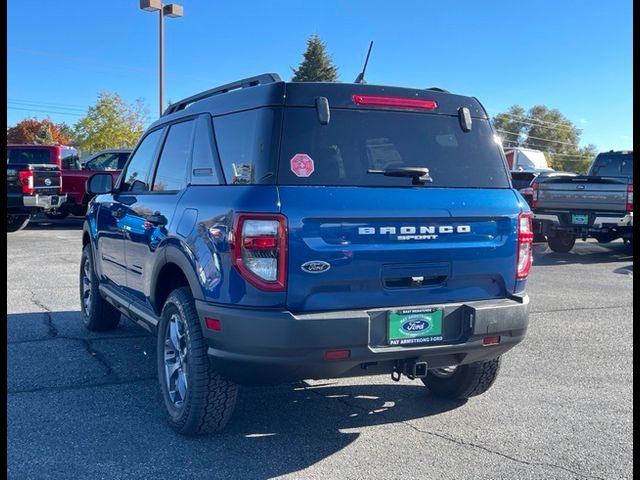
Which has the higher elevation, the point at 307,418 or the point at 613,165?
the point at 613,165

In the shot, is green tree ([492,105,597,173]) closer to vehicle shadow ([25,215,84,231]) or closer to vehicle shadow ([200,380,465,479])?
vehicle shadow ([25,215,84,231])

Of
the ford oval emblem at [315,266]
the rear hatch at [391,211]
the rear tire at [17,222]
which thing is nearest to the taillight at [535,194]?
the rear hatch at [391,211]

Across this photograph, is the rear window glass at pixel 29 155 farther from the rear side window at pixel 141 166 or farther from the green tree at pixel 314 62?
the green tree at pixel 314 62

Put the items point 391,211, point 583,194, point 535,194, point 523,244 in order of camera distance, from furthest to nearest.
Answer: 1. point 535,194
2. point 583,194
3. point 523,244
4. point 391,211

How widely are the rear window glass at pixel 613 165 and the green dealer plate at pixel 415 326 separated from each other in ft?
41.9

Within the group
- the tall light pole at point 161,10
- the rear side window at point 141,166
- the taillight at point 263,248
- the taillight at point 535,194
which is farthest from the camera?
the tall light pole at point 161,10

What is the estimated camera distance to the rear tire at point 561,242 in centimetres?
1410

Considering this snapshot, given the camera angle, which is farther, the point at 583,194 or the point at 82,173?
the point at 82,173

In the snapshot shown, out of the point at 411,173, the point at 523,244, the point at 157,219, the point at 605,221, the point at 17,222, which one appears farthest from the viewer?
the point at 17,222

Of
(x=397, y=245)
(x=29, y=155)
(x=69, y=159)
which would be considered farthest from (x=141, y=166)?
(x=69, y=159)

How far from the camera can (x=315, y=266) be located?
336 centimetres

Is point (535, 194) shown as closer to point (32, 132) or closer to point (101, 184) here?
point (101, 184)

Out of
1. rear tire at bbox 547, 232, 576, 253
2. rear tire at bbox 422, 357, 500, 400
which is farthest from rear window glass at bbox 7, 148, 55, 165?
rear tire at bbox 422, 357, 500, 400

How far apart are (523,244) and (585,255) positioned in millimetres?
11174
